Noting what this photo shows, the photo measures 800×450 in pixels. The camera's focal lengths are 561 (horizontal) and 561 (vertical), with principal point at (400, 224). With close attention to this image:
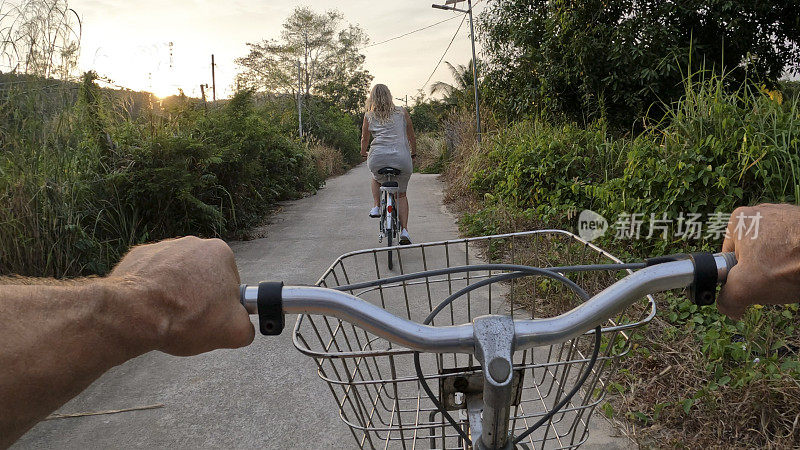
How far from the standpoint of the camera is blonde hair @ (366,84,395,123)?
6.44 m

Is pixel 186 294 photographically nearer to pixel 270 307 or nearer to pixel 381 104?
pixel 270 307

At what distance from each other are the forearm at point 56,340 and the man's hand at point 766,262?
104cm

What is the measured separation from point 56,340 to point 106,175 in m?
5.37

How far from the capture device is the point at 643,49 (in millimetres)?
7730

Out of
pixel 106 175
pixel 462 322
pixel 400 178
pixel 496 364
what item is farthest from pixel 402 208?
pixel 496 364

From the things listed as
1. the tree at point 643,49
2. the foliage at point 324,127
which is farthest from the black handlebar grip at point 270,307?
the foliage at point 324,127

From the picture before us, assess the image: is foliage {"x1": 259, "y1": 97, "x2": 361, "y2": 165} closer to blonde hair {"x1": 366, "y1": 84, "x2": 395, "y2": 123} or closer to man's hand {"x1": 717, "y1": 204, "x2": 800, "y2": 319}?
blonde hair {"x1": 366, "y1": 84, "x2": 395, "y2": 123}

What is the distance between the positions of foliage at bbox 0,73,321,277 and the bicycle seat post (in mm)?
4555

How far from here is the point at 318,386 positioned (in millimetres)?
3354

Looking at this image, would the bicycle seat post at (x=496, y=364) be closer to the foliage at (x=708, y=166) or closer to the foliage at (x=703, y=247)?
the foliage at (x=703, y=247)

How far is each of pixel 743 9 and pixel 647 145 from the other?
4687 millimetres

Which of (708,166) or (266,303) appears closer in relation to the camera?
(266,303)

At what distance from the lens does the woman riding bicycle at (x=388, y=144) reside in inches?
247

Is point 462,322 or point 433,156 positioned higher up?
point 433,156
